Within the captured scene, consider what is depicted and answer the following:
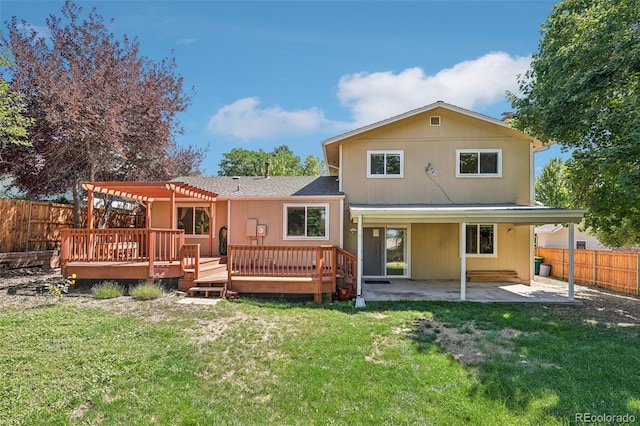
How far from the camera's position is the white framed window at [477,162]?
11.9m

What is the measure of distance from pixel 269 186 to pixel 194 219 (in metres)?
3.14

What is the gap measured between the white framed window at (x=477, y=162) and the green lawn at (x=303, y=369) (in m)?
6.11

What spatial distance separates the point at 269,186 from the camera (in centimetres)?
1357

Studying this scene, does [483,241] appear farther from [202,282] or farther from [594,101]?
[202,282]

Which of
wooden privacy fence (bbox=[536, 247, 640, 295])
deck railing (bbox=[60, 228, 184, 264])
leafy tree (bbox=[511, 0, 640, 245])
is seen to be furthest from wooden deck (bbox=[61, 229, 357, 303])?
wooden privacy fence (bbox=[536, 247, 640, 295])

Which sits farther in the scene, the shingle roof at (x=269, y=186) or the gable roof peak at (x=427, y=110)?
the shingle roof at (x=269, y=186)

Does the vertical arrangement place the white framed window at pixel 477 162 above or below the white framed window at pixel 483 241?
above

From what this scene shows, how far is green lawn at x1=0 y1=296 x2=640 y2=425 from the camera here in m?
3.76

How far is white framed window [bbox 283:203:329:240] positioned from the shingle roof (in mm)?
465

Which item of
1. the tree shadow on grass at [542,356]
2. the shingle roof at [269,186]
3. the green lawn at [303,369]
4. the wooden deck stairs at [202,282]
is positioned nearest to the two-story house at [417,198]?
the shingle roof at [269,186]

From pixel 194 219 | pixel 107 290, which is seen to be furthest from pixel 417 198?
pixel 107 290

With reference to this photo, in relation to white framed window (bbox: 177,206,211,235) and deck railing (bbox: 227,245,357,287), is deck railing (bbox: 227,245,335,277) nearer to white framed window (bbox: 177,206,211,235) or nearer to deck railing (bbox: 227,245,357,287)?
→ deck railing (bbox: 227,245,357,287)

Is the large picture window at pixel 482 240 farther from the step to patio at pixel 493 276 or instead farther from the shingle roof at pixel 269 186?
the shingle roof at pixel 269 186

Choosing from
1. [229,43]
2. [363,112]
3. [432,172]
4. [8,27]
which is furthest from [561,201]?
[8,27]
